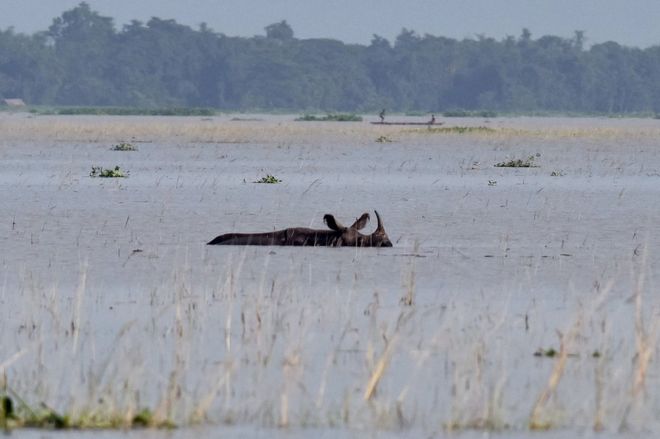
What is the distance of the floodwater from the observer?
22.7 feet

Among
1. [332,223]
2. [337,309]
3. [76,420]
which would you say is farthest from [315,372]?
[332,223]

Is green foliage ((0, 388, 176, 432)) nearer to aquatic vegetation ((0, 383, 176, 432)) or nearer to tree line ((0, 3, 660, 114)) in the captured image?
aquatic vegetation ((0, 383, 176, 432))

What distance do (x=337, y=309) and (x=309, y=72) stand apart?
141 metres

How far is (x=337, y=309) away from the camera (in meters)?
9.70

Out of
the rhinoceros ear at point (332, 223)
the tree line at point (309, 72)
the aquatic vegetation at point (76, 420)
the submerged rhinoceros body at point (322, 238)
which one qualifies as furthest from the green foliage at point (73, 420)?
the tree line at point (309, 72)

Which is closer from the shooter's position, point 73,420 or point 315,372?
point 73,420

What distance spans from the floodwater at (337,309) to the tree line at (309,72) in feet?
403

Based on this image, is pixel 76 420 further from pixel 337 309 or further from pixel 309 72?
pixel 309 72

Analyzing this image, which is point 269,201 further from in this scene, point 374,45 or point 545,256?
A: point 374,45

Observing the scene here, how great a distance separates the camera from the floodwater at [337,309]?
6.93 metres

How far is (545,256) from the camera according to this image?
12977 millimetres

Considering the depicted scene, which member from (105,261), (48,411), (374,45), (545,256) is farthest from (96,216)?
(374,45)

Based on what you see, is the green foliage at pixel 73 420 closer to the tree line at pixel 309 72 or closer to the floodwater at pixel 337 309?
the floodwater at pixel 337 309

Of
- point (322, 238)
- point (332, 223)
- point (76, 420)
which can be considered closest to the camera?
point (76, 420)
